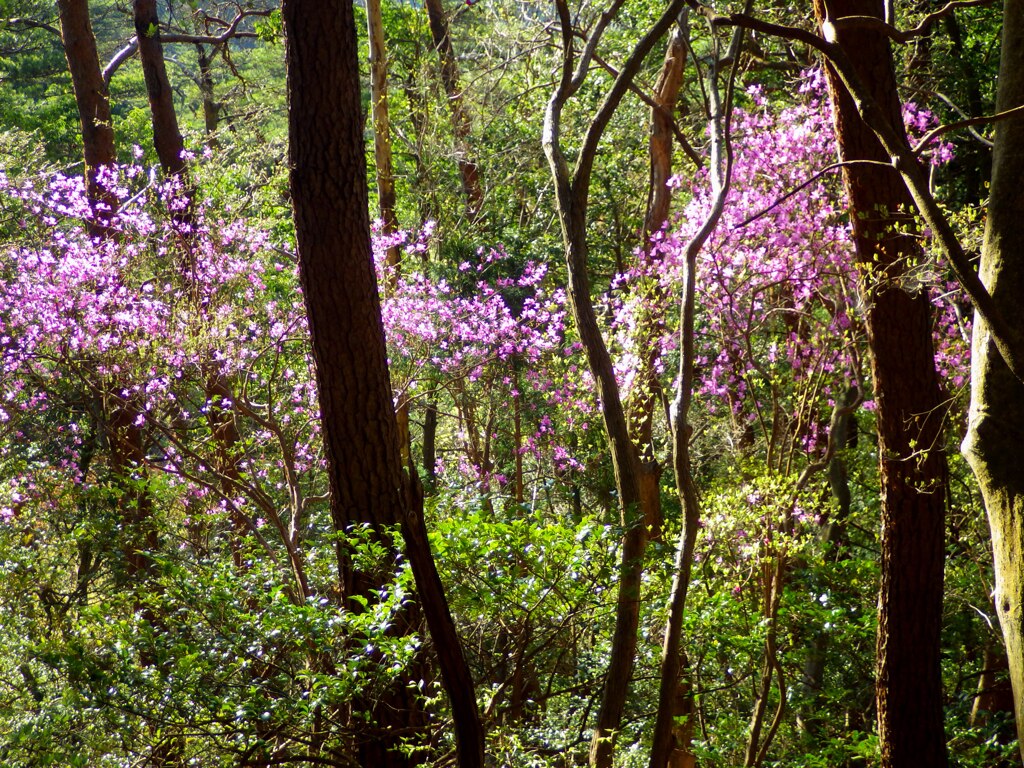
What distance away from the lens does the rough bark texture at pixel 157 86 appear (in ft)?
29.7

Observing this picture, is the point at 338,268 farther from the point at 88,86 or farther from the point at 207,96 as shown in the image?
the point at 207,96

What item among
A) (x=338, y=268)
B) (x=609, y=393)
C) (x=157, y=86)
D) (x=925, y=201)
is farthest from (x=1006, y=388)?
(x=157, y=86)

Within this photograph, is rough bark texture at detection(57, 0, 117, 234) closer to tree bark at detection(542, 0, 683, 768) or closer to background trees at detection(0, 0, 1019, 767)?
background trees at detection(0, 0, 1019, 767)

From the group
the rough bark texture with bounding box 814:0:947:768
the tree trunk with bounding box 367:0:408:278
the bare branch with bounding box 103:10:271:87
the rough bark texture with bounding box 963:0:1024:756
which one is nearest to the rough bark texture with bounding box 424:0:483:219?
the tree trunk with bounding box 367:0:408:278

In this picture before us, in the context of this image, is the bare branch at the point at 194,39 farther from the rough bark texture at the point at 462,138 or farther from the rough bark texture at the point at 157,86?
the rough bark texture at the point at 462,138

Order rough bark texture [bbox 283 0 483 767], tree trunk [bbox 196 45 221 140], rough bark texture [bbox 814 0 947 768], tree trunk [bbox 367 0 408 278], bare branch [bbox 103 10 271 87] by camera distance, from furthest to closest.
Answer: tree trunk [bbox 196 45 221 140] < bare branch [bbox 103 10 271 87] < tree trunk [bbox 367 0 408 278] < rough bark texture [bbox 283 0 483 767] < rough bark texture [bbox 814 0 947 768]

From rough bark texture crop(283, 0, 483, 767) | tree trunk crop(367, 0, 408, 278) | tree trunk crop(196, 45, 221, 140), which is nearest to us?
rough bark texture crop(283, 0, 483, 767)

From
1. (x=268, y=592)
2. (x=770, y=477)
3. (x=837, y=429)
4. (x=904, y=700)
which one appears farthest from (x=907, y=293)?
(x=268, y=592)

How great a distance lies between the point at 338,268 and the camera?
4102 millimetres

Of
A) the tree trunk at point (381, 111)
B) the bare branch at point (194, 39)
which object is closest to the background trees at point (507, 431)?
the bare branch at point (194, 39)

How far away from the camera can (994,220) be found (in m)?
2.44

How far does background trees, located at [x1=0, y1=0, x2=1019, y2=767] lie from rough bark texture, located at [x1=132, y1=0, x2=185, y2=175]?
755 mm

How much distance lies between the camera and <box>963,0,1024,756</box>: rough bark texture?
2258 mm

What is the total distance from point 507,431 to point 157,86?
5.14 meters
